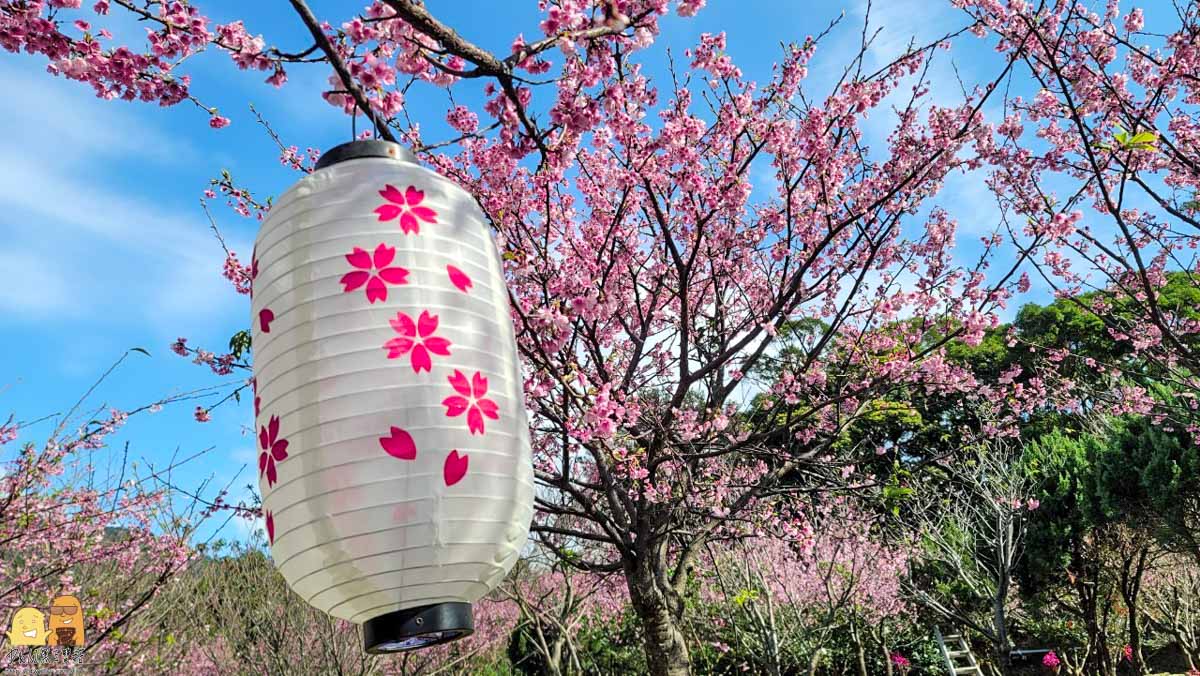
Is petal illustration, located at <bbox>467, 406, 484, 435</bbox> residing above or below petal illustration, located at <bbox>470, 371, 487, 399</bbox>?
below

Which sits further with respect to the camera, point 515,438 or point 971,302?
point 971,302

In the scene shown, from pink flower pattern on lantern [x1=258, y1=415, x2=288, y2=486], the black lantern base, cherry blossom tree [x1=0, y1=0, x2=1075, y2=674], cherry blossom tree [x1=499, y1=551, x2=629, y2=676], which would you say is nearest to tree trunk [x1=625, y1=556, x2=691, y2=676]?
cherry blossom tree [x1=0, y1=0, x2=1075, y2=674]

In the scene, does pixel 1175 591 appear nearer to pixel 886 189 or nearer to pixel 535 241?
pixel 886 189

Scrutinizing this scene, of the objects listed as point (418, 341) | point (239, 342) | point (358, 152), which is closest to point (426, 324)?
point (418, 341)

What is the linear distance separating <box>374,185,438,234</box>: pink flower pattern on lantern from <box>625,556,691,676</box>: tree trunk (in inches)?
135

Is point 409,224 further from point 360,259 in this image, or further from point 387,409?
point 387,409

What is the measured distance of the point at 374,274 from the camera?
1.46 m

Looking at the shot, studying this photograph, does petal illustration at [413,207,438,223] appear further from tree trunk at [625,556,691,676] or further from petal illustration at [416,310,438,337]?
tree trunk at [625,556,691,676]

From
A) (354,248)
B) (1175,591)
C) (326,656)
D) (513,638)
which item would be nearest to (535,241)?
(354,248)

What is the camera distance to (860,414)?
514 centimetres

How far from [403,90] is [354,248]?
3.71 ft

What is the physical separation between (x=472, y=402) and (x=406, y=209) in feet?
1.38
